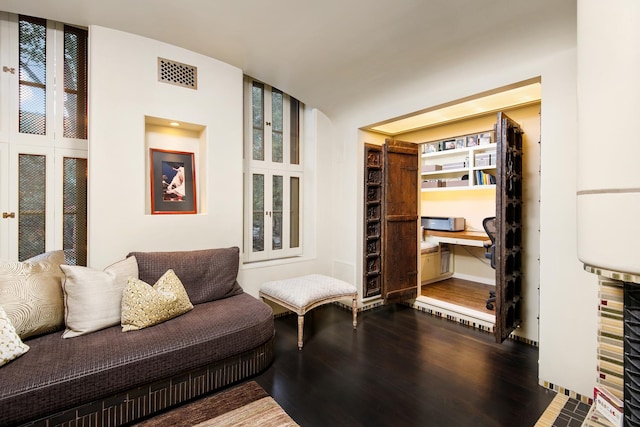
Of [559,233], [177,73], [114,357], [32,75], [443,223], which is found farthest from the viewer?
[443,223]

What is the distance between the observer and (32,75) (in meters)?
2.34

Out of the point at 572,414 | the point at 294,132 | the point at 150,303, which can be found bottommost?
the point at 572,414

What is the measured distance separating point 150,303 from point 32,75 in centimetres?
204

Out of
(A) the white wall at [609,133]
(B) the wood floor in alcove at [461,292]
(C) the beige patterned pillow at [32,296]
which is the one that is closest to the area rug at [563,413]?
(A) the white wall at [609,133]

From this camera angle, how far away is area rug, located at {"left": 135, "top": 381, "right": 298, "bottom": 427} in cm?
173

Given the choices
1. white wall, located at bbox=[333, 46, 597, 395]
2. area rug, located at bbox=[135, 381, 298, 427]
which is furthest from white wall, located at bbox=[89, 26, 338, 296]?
white wall, located at bbox=[333, 46, 597, 395]

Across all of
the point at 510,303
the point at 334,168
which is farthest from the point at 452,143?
Result: the point at 510,303

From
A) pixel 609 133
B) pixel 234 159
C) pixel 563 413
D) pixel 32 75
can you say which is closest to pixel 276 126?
pixel 234 159

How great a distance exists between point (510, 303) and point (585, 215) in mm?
1694

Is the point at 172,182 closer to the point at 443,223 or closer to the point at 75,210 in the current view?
the point at 75,210

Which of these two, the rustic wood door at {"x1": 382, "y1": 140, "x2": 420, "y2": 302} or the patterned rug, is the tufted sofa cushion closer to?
the rustic wood door at {"x1": 382, "y1": 140, "x2": 420, "y2": 302}

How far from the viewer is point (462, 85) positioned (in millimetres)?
2627

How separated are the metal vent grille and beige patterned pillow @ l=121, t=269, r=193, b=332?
1745 mm

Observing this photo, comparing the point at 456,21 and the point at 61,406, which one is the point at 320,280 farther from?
the point at 456,21
